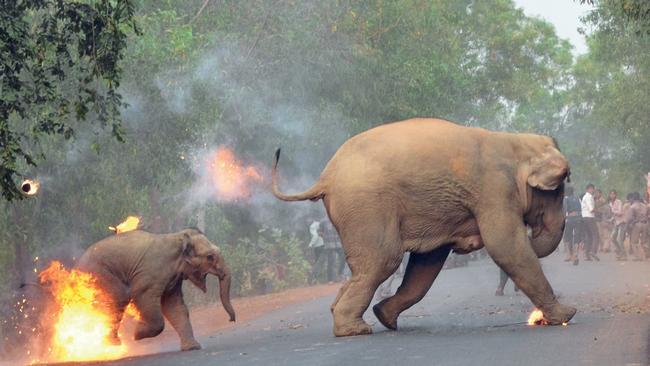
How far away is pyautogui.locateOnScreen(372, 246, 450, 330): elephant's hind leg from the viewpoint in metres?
14.7

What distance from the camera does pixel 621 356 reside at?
417 inches

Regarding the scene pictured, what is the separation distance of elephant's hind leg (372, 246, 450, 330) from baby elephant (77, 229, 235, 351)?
70.9 inches

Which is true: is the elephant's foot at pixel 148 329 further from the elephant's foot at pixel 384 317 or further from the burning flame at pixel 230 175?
the burning flame at pixel 230 175

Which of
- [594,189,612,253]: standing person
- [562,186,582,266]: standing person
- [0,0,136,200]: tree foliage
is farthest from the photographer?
[594,189,612,253]: standing person

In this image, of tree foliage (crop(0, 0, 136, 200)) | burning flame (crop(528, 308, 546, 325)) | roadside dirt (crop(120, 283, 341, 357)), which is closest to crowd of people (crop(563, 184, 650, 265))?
roadside dirt (crop(120, 283, 341, 357))

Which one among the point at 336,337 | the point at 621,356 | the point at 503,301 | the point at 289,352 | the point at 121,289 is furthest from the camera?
the point at 503,301

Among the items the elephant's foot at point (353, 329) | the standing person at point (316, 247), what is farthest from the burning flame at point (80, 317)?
the standing person at point (316, 247)

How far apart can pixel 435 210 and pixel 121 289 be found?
377 cm

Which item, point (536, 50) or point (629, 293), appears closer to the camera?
point (629, 293)

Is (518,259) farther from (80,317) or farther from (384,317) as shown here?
(80,317)

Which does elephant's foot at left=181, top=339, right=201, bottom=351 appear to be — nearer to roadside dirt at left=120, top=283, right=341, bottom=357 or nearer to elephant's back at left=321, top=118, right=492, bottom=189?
roadside dirt at left=120, top=283, right=341, bottom=357

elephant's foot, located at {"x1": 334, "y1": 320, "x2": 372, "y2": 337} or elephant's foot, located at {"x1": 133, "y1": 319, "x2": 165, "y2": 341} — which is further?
elephant's foot, located at {"x1": 133, "y1": 319, "x2": 165, "y2": 341}

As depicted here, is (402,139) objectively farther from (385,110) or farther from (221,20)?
(385,110)

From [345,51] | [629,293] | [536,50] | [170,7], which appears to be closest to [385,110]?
[345,51]
